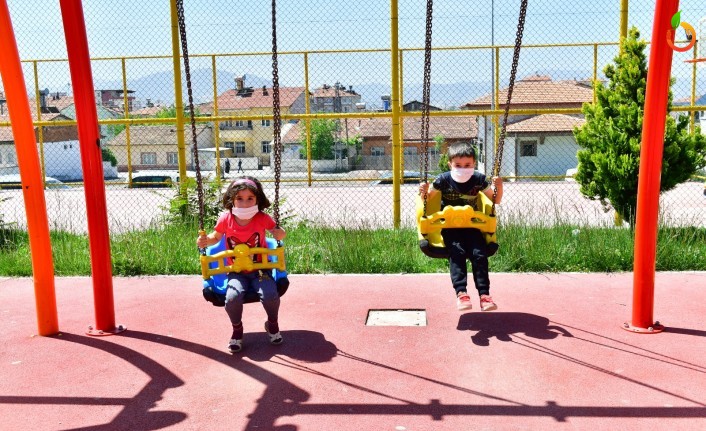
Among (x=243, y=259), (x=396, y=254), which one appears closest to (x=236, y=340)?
(x=243, y=259)

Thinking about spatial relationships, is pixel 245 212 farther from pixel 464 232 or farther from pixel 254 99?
pixel 254 99

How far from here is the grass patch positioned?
23.7ft

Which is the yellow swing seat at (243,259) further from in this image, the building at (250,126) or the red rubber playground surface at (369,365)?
the building at (250,126)

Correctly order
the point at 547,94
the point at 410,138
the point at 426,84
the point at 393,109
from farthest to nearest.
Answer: the point at 410,138 → the point at 547,94 → the point at 393,109 → the point at 426,84

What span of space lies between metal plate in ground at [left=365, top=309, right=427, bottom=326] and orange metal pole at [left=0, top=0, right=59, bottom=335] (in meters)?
2.30

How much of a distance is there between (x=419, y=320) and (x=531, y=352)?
1.03 metres

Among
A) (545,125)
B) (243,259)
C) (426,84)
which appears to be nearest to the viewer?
(243,259)

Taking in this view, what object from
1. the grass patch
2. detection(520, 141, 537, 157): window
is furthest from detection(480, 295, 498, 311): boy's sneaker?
detection(520, 141, 537, 157): window

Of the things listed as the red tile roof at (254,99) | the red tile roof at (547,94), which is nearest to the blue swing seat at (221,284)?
the red tile roof at (547,94)

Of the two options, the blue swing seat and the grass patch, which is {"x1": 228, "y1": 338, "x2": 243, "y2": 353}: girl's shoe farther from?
the grass patch

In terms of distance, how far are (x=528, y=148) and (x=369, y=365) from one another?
15769mm

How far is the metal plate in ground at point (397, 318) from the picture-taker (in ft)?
18.0

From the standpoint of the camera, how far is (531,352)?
4.75m

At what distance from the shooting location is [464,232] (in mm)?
5418
